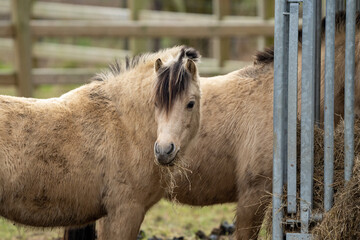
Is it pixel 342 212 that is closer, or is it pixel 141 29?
pixel 342 212

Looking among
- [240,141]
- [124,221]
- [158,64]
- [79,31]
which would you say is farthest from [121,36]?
[124,221]

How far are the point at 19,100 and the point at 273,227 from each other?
208 centimetres

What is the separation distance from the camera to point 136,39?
9875 mm

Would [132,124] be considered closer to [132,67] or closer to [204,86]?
[132,67]

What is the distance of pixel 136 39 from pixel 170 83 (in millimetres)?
6159

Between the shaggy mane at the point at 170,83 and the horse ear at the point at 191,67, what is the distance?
0.03m

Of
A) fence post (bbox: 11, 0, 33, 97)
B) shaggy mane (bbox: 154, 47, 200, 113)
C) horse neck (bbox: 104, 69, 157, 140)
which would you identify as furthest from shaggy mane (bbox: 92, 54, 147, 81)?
fence post (bbox: 11, 0, 33, 97)

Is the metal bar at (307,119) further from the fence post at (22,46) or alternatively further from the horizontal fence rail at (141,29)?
the fence post at (22,46)

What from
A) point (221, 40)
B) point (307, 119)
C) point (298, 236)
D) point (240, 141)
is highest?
point (221, 40)

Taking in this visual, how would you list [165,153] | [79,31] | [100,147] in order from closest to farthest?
[165,153], [100,147], [79,31]

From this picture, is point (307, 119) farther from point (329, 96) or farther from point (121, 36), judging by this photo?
point (121, 36)

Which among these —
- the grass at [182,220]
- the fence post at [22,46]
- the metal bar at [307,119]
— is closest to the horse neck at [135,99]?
the metal bar at [307,119]

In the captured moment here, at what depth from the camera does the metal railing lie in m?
3.71

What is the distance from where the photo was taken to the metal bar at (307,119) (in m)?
3.75
